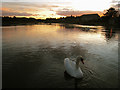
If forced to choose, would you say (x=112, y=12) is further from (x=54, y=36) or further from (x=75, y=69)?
(x=75, y=69)

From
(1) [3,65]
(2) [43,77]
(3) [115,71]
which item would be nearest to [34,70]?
(2) [43,77]

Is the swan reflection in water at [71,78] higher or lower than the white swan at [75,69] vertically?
lower

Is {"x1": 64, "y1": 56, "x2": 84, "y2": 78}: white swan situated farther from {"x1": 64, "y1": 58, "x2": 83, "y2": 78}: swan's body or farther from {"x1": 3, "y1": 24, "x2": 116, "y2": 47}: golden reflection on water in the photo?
{"x1": 3, "y1": 24, "x2": 116, "y2": 47}: golden reflection on water

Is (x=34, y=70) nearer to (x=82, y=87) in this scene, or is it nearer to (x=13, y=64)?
(x=13, y=64)

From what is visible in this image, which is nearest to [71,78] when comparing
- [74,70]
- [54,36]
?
[74,70]

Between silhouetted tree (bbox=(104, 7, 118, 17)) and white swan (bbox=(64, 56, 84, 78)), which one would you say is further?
silhouetted tree (bbox=(104, 7, 118, 17))

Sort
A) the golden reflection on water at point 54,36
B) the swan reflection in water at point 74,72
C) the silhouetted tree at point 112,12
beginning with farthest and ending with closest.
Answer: the silhouetted tree at point 112,12 < the golden reflection on water at point 54,36 < the swan reflection in water at point 74,72

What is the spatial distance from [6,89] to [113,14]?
305 feet

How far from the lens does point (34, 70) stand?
7.20 metres

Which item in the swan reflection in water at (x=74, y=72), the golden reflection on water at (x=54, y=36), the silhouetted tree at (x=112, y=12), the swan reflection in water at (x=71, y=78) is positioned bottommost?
the swan reflection in water at (x=71, y=78)

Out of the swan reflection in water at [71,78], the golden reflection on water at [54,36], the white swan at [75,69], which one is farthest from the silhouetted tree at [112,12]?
the swan reflection in water at [71,78]

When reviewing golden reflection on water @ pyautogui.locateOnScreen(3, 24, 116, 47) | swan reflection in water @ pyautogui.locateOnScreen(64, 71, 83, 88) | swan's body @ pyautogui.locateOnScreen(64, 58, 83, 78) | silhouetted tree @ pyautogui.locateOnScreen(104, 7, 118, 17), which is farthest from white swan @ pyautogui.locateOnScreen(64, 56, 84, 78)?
silhouetted tree @ pyautogui.locateOnScreen(104, 7, 118, 17)

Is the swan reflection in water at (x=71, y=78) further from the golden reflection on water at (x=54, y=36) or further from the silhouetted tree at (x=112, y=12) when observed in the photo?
the silhouetted tree at (x=112, y=12)

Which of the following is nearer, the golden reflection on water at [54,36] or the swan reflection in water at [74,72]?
the swan reflection in water at [74,72]
